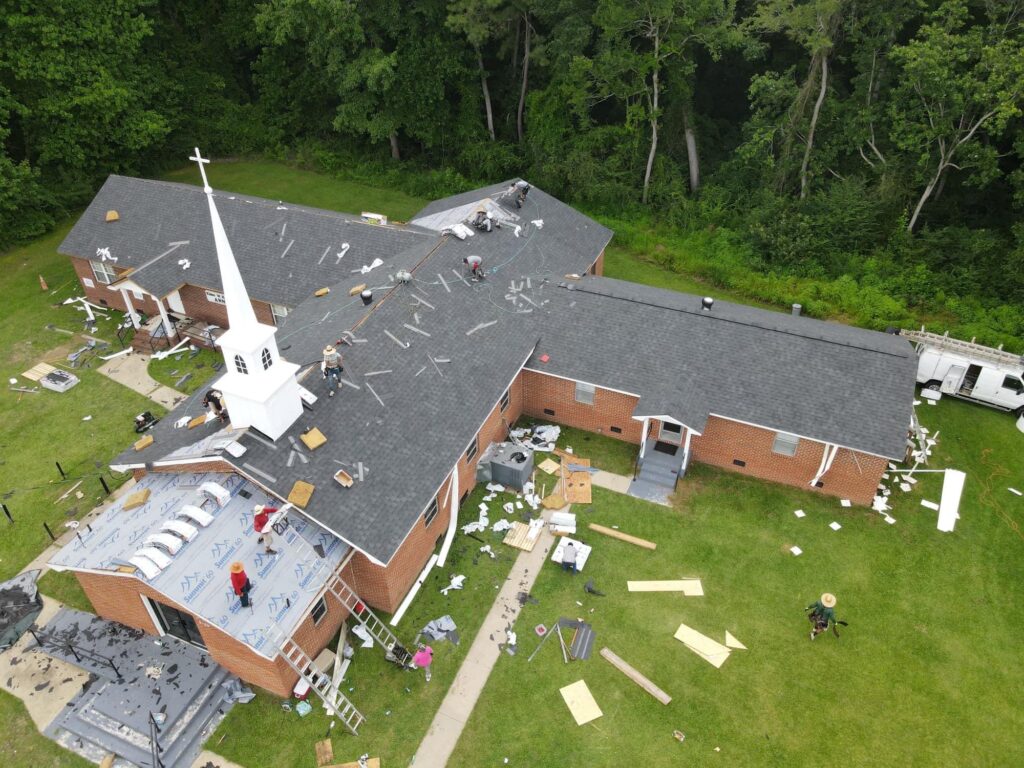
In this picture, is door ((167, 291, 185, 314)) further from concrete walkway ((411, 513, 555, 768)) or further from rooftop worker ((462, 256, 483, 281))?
concrete walkway ((411, 513, 555, 768))

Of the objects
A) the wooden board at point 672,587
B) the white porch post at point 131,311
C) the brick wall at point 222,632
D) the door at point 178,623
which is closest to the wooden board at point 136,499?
the brick wall at point 222,632

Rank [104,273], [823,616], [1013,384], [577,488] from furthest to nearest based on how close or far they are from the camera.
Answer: [104,273] < [1013,384] < [577,488] < [823,616]

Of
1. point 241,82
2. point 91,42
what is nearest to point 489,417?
point 91,42

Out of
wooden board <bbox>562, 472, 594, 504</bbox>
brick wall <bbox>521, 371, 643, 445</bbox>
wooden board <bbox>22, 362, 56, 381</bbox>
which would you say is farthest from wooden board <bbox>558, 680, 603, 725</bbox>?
wooden board <bbox>22, 362, 56, 381</bbox>

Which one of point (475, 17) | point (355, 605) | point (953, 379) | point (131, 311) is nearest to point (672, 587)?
point (355, 605)

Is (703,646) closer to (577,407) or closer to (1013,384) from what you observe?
(577,407)

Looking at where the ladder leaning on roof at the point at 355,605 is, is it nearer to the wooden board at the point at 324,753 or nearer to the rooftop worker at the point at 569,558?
the wooden board at the point at 324,753
